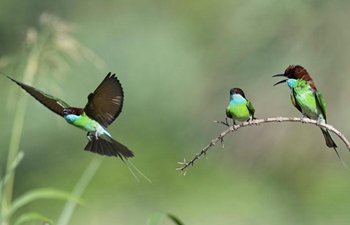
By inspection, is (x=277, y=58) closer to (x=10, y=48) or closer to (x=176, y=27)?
(x=10, y=48)

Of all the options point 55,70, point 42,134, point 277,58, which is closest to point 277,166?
point 277,58

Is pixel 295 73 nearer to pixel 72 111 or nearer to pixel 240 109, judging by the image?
pixel 240 109

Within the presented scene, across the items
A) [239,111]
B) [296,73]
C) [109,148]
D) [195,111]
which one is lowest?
[109,148]

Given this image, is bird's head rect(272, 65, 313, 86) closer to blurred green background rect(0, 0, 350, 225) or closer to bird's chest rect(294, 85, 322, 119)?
bird's chest rect(294, 85, 322, 119)

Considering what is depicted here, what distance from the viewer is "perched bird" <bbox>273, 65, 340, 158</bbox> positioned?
1.34m

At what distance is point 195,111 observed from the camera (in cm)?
561

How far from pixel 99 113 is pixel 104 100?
2 cm

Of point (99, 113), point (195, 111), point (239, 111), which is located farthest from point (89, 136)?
Result: point (195, 111)

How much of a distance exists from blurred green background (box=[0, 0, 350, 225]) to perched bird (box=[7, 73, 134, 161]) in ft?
9.72

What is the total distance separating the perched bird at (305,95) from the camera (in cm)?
134

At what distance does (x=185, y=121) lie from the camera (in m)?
6.22

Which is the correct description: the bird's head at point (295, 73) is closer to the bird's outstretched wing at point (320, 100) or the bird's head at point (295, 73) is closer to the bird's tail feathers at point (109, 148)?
the bird's outstretched wing at point (320, 100)

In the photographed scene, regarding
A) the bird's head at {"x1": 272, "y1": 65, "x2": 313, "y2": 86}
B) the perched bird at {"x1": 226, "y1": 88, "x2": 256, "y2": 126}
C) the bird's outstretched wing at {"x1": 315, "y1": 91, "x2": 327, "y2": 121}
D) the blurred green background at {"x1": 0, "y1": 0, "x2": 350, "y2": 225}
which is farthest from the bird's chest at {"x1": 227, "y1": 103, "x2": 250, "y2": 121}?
the blurred green background at {"x1": 0, "y1": 0, "x2": 350, "y2": 225}

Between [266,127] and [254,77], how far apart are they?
531 millimetres
